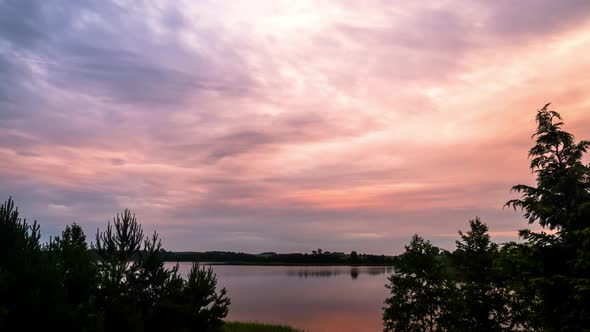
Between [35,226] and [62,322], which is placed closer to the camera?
[62,322]

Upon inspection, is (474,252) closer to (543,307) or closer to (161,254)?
(543,307)

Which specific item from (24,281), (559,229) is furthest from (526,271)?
(24,281)

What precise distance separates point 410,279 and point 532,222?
7639 mm

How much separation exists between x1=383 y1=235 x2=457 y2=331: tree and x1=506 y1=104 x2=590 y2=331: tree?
4.94 m

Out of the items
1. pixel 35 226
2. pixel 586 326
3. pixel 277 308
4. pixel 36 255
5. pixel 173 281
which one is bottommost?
pixel 277 308

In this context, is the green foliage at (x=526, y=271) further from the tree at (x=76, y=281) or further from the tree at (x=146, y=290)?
the tree at (x=76, y=281)

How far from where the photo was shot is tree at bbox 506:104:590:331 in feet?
64.6

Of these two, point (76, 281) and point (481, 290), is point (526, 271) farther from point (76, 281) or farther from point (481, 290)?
point (76, 281)

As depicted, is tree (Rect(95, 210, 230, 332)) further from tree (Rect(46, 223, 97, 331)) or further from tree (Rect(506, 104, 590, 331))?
tree (Rect(506, 104, 590, 331))

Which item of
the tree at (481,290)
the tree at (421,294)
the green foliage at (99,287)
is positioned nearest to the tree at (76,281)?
the green foliage at (99,287)

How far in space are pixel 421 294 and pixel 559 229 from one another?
8.32 m

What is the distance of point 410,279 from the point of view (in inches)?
1037

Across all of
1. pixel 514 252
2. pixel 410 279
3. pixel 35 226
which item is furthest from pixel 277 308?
pixel 35 226

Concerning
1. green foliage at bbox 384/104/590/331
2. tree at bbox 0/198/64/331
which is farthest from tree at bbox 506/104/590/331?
tree at bbox 0/198/64/331
